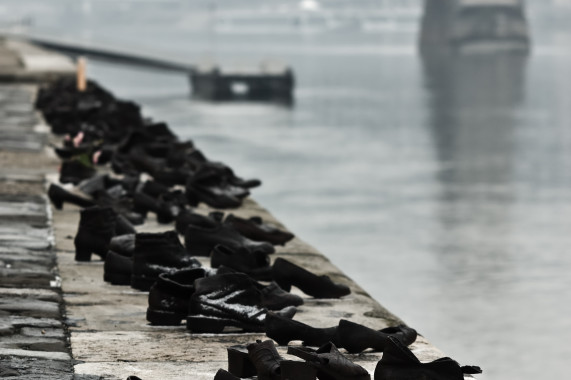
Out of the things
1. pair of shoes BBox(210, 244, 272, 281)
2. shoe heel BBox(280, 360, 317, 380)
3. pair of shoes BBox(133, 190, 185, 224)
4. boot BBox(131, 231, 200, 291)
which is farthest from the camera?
pair of shoes BBox(133, 190, 185, 224)

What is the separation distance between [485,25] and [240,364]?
168m

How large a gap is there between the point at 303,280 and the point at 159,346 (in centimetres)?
135

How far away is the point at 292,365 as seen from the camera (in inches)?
177

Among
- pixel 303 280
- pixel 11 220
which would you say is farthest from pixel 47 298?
pixel 11 220

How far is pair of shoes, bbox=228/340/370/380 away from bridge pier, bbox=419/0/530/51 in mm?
163797

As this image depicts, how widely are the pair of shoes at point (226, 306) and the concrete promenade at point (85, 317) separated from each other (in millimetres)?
55

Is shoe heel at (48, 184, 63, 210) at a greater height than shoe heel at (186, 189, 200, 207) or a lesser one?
greater

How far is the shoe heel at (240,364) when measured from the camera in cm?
478

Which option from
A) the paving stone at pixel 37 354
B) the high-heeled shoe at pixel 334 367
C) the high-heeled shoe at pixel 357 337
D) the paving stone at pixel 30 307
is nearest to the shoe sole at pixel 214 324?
the high-heeled shoe at pixel 357 337

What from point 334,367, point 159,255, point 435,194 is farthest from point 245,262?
point 435,194

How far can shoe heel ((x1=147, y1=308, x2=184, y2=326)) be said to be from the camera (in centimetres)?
583

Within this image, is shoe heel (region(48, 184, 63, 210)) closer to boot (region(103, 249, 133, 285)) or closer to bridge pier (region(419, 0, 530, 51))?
boot (region(103, 249, 133, 285))

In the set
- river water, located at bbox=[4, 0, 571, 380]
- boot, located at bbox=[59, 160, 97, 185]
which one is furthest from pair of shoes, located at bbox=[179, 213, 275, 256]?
river water, located at bbox=[4, 0, 571, 380]

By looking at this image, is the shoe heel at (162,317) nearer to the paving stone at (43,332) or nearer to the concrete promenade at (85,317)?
the concrete promenade at (85,317)
